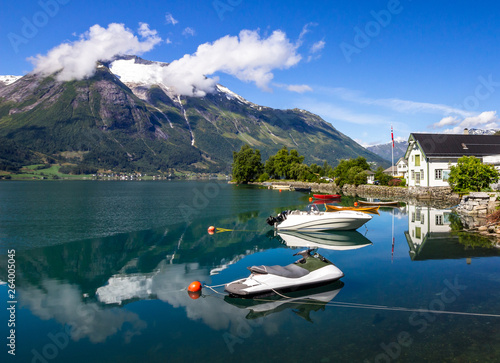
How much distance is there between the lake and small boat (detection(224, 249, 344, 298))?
0.43 metres

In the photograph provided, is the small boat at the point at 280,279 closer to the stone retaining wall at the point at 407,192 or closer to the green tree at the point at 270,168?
the stone retaining wall at the point at 407,192

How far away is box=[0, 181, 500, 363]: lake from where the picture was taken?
974 cm

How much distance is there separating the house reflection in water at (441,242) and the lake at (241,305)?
18 centimetres

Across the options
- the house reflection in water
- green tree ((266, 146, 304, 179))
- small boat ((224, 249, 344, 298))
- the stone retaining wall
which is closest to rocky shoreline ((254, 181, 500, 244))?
the stone retaining wall

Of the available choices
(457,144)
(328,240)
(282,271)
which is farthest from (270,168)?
(282,271)

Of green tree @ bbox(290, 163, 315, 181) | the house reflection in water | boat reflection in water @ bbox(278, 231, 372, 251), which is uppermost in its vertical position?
green tree @ bbox(290, 163, 315, 181)

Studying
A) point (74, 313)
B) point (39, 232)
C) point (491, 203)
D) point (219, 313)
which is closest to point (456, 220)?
point (491, 203)

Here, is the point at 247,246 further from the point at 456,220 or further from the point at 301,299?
the point at 456,220

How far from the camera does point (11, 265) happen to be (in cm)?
1919

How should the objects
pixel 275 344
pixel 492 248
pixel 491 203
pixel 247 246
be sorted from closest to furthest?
pixel 275 344
pixel 492 248
pixel 247 246
pixel 491 203

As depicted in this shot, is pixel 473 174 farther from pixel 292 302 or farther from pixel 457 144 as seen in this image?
pixel 292 302

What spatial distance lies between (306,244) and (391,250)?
20.0ft

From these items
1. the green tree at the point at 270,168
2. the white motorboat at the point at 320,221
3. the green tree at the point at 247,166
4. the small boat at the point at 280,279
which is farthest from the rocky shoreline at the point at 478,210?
the green tree at the point at 247,166

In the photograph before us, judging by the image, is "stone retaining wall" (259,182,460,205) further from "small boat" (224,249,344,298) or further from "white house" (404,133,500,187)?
"small boat" (224,249,344,298)
